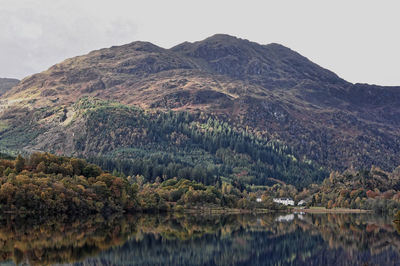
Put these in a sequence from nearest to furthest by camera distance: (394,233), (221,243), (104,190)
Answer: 1. (221,243)
2. (394,233)
3. (104,190)

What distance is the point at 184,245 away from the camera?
7931cm

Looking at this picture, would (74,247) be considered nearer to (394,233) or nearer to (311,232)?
(311,232)

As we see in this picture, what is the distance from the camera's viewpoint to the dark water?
65.5m

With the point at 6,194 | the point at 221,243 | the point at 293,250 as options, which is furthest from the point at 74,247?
the point at 6,194

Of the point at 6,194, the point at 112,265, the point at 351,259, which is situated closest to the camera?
the point at 112,265

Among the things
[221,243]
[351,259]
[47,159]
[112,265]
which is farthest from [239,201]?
[112,265]

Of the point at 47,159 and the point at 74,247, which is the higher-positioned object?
the point at 47,159

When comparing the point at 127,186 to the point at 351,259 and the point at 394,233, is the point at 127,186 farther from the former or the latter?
the point at 351,259

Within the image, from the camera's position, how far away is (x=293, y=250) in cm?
7900

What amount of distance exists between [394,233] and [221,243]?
1378 inches

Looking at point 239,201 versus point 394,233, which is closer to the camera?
point 394,233

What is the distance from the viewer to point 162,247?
7638 centimetres

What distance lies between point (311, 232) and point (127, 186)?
6207cm

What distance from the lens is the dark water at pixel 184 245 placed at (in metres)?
65.5
